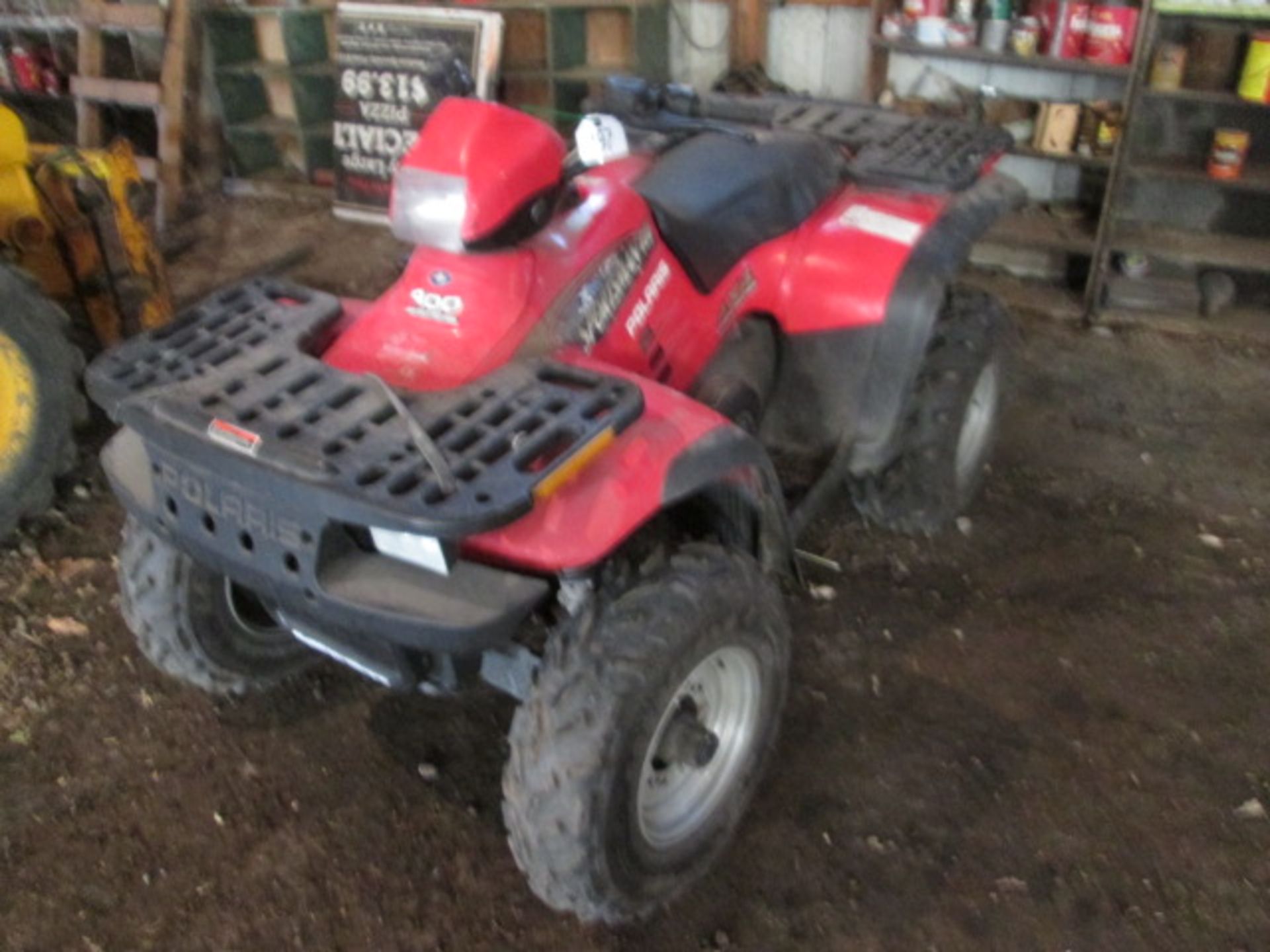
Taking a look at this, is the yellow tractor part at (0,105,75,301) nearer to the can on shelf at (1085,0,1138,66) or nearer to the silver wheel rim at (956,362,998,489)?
the silver wheel rim at (956,362,998,489)

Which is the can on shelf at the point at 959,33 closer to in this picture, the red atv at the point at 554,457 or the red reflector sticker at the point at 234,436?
the red atv at the point at 554,457

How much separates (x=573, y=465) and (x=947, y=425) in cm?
161

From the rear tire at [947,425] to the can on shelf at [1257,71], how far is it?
1767 millimetres

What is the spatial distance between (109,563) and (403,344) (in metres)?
1.76

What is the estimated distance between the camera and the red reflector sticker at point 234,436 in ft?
5.30

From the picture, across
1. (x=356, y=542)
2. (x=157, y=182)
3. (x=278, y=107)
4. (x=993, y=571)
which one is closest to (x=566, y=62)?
(x=278, y=107)

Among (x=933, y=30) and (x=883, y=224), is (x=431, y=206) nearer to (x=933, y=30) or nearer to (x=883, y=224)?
(x=883, y=224)

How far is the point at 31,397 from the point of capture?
323 cm

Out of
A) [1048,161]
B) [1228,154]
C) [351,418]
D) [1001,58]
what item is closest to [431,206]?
[351,418]

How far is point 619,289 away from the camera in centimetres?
224

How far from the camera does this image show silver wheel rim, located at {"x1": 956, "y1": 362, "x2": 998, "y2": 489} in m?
3.16

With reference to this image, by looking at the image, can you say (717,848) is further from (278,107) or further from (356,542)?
(278,107)

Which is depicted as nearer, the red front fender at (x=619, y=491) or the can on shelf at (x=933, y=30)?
the red front fender at (x=619, y=491)

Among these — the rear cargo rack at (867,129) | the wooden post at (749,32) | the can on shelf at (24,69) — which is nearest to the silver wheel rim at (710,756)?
the rear cargo rack at (867,129)
